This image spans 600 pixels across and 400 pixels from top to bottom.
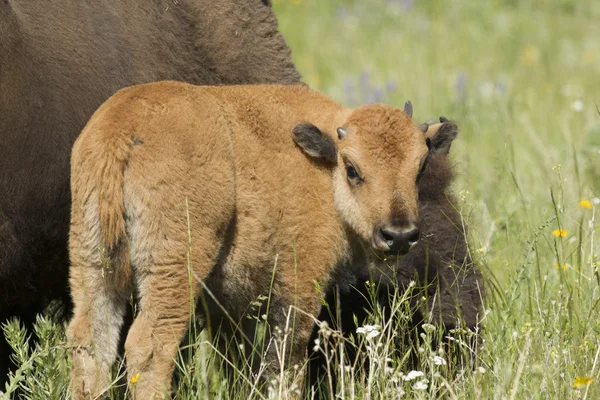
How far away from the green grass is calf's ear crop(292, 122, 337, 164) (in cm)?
86

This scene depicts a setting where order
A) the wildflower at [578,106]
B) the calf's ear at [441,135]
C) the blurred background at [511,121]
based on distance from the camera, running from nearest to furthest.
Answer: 1. the blurred background at [511,121]
2. the calf's ear at [441,135]
3. the wildflower at [578,106]

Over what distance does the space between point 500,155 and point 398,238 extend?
452 cm

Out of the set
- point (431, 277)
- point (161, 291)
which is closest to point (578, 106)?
point (431, 277)

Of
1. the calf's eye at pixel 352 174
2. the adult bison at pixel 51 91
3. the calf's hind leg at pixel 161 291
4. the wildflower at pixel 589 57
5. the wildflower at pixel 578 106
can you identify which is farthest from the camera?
the wildflower at pixel 589 57

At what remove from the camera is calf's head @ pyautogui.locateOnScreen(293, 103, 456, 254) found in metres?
4.57

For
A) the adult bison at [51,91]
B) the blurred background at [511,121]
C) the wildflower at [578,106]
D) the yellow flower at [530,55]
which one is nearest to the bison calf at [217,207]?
the adult bison at [51,91]

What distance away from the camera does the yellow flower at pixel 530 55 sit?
1333 cm

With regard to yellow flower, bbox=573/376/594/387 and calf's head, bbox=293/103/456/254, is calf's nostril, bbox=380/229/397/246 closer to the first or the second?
calf's head, bbox=293/103/456/254

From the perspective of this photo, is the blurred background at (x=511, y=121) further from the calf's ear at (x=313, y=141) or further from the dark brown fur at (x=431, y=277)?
the calf's ear at (x=313, y=141)

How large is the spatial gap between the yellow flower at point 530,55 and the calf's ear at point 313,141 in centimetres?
901

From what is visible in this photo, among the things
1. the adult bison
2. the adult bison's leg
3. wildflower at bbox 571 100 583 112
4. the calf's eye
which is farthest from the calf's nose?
wildflower at bbox 571 100 583 112

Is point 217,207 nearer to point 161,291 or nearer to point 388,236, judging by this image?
point 161,291

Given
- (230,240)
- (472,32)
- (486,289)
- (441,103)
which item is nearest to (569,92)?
(441,103)

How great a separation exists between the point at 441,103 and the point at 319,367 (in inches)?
258
